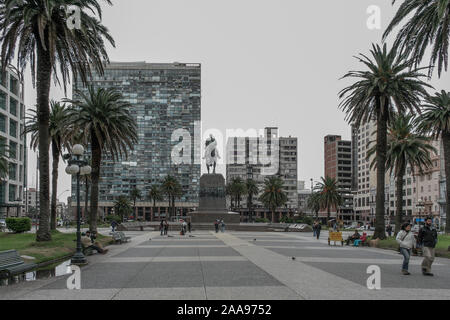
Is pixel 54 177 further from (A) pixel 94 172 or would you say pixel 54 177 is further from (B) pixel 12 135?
(B) pixel 12 135

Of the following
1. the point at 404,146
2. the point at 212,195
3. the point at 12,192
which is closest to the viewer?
the point at 404,146

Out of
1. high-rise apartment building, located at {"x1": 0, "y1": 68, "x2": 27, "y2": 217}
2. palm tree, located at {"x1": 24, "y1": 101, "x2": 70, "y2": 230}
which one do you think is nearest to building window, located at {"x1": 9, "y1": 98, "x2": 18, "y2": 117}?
high-rise apartment building, located at {"x1": 0, "y1": 68, "x2": 27, "y2": 217}

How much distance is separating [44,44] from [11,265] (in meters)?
13.0

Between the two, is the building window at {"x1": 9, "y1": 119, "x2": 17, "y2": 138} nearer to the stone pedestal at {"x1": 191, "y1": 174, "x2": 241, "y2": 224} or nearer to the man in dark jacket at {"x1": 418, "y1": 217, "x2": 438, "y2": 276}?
the stone pedestal at {"x1": 191, "y1": 174, "x2": 241, "y2": 224}

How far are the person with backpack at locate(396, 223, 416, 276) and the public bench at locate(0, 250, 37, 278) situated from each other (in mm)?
12994

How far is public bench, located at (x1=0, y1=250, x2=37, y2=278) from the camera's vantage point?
1499 centimetres

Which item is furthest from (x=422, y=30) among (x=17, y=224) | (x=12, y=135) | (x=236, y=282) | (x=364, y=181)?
(x=364, y=181)

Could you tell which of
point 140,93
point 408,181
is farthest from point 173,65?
point 408,181

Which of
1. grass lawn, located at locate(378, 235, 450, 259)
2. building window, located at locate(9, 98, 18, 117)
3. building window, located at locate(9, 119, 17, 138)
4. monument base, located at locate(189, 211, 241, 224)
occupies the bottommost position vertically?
monument base, located at locate(189, 211, 241, 224)

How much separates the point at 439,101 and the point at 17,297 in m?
42.2

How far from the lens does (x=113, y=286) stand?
13.5 meters

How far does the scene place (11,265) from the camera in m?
15.7

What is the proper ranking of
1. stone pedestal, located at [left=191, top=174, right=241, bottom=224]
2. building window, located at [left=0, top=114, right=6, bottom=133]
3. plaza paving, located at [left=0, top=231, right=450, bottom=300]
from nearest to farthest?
plaza paving, located at [left=0, top=231, right=450, bottom=300], stone pedestal, located at [left=191, top=174, right=241, bottom=224], building window, located at [left=0, top=114, right=6, bottom=133]

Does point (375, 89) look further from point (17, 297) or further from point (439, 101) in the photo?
point (17, 297)
